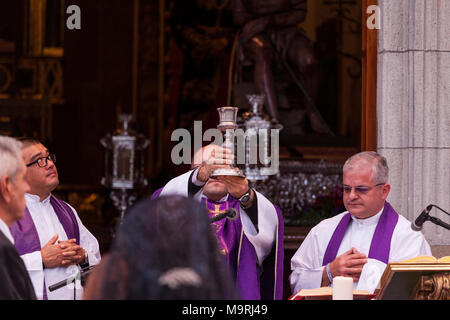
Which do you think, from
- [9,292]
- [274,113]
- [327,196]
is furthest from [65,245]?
[274,113]

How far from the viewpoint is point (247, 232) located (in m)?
4.69

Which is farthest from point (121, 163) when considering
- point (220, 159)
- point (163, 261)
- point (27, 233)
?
point (163, 261)

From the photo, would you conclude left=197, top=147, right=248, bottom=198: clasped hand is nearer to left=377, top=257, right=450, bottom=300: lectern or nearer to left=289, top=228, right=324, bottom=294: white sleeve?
left=289, top=228, right=324, bottom=294: white sleeve

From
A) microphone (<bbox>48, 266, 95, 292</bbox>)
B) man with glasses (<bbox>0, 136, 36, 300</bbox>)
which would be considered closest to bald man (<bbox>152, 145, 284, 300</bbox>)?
microphone (<bbox>48, 266, 95, 292</bbox>)

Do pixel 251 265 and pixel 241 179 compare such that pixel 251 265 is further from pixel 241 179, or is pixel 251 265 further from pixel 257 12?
pixel 257 12

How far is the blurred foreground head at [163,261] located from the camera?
6.46 feet

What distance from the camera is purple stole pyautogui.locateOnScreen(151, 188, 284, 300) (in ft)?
15.9

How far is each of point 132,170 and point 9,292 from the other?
6582mm

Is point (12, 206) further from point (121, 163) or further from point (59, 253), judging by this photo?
point (121, 163)

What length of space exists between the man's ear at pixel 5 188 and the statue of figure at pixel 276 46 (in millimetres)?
6772

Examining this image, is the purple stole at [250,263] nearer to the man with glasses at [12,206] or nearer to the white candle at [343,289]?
the white candle at [343,289]

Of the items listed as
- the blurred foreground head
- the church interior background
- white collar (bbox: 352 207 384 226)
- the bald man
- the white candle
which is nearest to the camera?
the blurred foreground head

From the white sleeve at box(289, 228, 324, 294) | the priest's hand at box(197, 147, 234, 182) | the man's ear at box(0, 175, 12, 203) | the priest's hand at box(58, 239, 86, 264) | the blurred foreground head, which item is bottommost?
the white sleeve at box(289, 228, 324, 294)

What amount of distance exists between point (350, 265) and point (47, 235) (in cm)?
187
